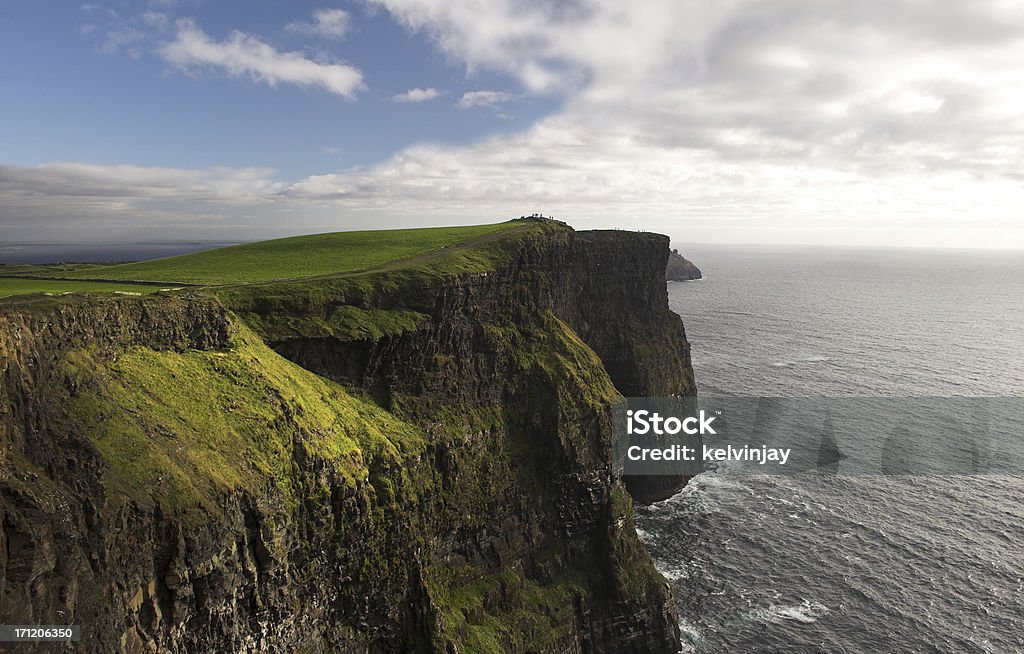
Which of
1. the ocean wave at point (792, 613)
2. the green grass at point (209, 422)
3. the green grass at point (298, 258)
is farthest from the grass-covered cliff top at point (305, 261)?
the ocean wave at point (792, 613)

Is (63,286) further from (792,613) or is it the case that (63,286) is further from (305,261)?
(792,613)

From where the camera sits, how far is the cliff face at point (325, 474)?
84.9 feet

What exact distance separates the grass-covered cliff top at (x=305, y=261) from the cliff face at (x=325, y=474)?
4.30 m

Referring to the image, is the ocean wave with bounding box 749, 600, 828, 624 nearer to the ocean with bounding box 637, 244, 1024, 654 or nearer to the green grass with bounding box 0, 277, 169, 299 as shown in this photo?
the ocean with bounding box 637, 244, 1024, 654

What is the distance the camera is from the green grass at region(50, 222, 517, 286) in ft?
206

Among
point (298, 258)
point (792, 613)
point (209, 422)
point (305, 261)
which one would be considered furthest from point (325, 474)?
point (792, 613)

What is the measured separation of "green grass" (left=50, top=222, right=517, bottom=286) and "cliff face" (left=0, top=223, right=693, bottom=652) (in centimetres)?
1225


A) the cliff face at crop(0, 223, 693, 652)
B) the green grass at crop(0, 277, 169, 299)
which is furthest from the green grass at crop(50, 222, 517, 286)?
the cliff face at crop(0, 223, 693, 652)

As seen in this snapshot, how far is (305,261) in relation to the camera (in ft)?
234

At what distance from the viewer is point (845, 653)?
175 ft

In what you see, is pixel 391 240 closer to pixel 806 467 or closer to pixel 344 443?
pixel 344 443

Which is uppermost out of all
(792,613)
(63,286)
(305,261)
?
(305,261)

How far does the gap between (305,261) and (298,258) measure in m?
3.58

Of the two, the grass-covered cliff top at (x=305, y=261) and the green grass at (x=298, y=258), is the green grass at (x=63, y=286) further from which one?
the green grass at (x=298, y=258)
